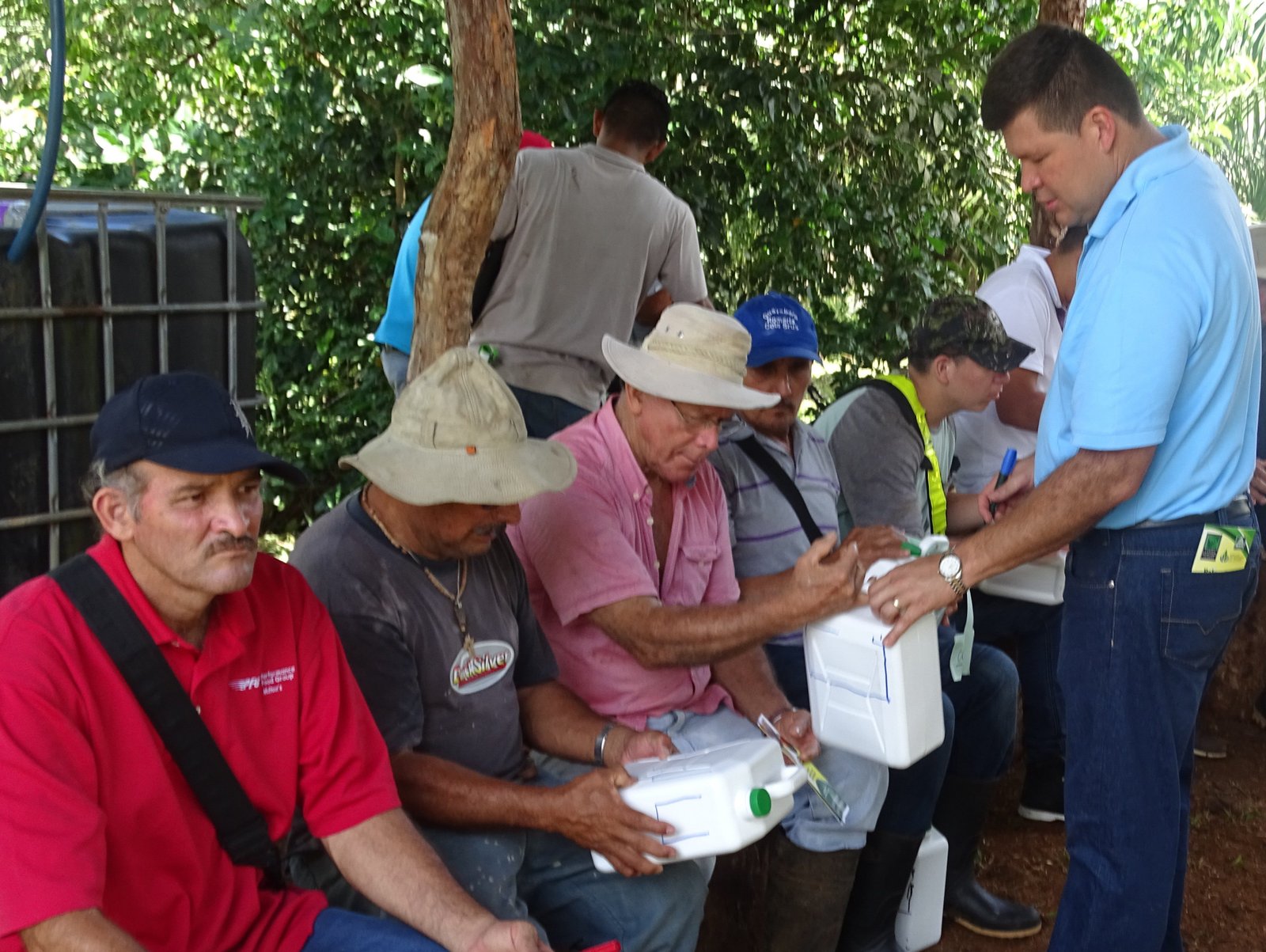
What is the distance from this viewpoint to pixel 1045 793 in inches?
163

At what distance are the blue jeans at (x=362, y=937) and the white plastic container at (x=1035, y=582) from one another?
233 centimetres

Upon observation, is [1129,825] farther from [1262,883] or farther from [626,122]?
[626,122]

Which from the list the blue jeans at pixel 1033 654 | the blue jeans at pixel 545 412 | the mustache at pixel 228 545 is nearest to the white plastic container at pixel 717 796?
the mustache at pixel 228 545

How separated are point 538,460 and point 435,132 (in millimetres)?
3720

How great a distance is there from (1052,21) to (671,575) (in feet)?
12.6

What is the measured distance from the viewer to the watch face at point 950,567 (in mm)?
2562

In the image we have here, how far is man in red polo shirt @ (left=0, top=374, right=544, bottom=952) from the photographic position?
1606mm

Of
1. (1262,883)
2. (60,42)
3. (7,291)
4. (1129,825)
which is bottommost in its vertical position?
(1262,883)

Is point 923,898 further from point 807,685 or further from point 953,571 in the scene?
point 953,571

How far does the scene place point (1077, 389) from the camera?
2.47m

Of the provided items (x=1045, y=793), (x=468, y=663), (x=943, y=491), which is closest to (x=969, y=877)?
(x=1045, y=793)

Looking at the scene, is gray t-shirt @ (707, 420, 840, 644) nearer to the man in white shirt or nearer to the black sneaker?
the man in white shirt

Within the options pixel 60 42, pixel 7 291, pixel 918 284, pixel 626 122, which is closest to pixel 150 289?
pixel 7 291

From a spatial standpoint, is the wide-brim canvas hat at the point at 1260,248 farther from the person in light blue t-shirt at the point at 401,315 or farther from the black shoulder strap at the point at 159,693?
the black shoulder strap at the point at 159,693
